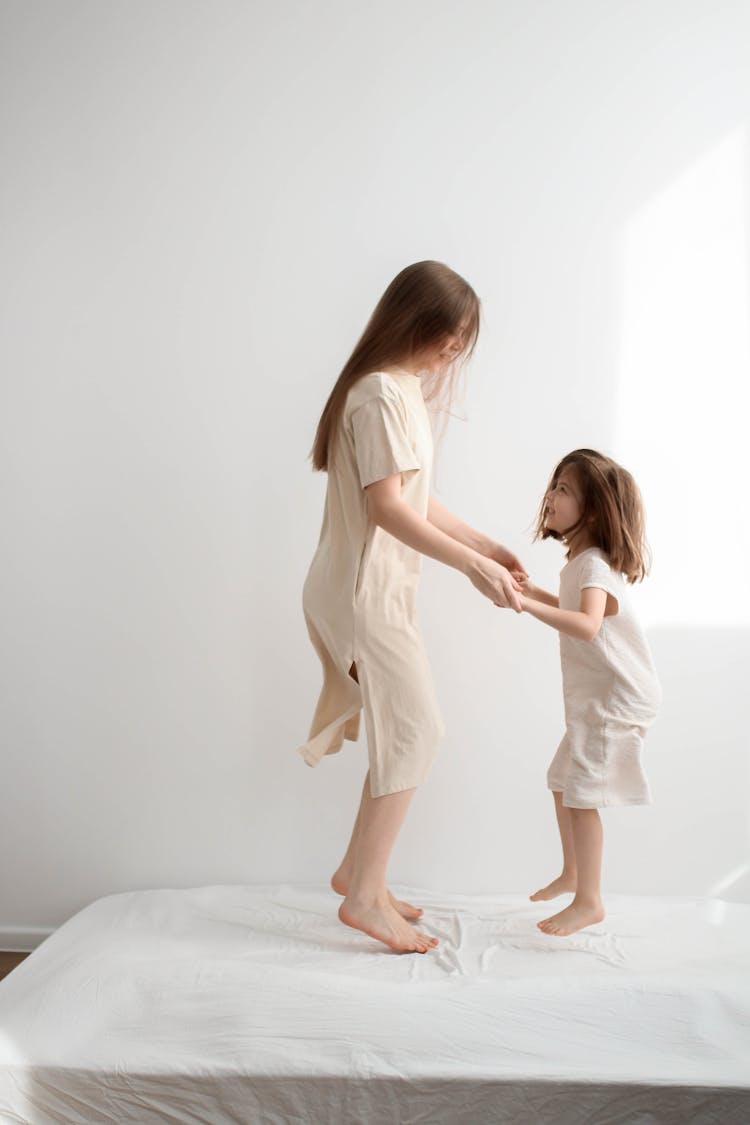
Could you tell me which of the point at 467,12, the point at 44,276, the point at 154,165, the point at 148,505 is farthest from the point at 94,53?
the point at 148,505

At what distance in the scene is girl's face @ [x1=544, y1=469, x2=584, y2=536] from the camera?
5.81 feet

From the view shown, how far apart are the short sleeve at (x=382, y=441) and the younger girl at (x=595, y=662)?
34 cm

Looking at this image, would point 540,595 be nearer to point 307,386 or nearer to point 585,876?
point 585,876

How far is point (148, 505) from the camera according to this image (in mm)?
2111

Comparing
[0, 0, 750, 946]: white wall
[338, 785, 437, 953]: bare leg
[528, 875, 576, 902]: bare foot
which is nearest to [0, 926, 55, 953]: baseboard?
[0, 0, 750, 946]: white wall

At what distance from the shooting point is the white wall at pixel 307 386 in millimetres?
2070

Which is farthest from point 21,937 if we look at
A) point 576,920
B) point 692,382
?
point 692,382

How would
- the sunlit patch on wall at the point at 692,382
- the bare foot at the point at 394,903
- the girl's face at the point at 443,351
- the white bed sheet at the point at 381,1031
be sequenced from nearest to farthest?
1. the white bed sheet at the point at 381,1031
2. the girl's face at the point at 443,351
3. the bare foot at the point at 394,903
4. the sunlit patch on wall at the point at 692,382

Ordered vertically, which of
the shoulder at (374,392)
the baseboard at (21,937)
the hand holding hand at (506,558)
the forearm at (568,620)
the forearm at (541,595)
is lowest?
the baseboard at (21,937)

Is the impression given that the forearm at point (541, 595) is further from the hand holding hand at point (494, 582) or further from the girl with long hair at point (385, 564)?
the hand holding hand at point (494, 582)

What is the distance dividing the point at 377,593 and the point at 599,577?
42cm

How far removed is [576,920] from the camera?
1692 millimetres

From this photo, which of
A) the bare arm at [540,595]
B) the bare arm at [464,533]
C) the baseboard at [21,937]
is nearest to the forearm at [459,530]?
the bare arm at [464,533]

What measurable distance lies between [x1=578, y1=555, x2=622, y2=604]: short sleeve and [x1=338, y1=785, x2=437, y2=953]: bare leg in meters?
0.51
